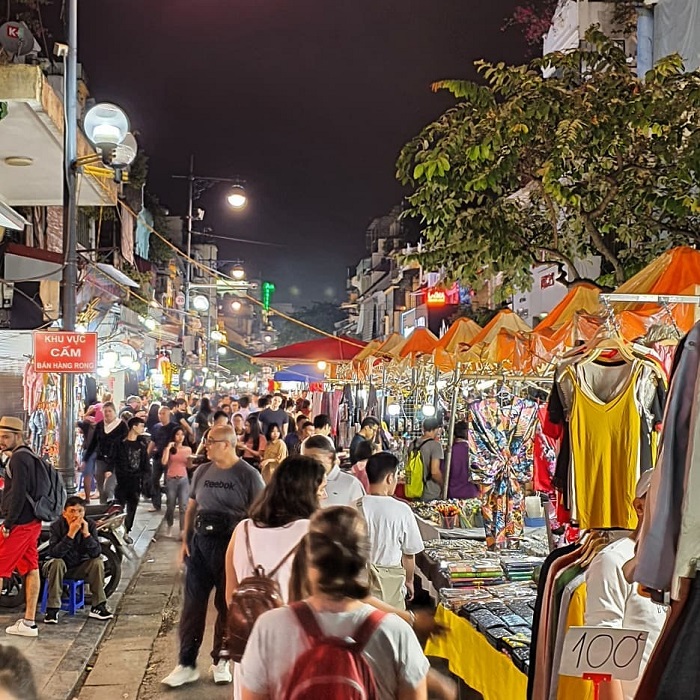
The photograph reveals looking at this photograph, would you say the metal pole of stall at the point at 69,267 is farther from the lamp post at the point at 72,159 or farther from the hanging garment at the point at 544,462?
the hanging garment at the point at 544,462

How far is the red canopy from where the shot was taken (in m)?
20.1

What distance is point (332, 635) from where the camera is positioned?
3.00 m

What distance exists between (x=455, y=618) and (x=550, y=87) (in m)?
6.11

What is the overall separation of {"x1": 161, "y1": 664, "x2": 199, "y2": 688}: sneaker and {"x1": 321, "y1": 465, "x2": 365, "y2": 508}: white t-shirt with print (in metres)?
1.91

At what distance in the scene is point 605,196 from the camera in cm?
1012

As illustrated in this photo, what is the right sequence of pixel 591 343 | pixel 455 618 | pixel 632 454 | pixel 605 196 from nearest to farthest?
1. pixel 632 454
2. pixel 591 343
3. pixel 455 618
4. pixel 605 196

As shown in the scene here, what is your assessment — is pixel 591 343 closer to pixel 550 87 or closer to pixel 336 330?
pixel 550 87

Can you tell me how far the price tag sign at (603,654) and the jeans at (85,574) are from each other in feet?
22.8

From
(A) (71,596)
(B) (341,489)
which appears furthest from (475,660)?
(A) (71,596)

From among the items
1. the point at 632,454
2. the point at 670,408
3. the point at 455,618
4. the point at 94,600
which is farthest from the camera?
the point at 94,600

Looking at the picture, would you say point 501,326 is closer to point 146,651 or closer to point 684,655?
point 146,651

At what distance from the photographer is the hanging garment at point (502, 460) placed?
26.9 ft

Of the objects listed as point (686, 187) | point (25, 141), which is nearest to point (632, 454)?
point (686, 187)

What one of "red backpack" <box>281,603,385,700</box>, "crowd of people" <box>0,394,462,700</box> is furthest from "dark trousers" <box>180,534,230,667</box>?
"red backpack" <box>281,603,385,700</box>
